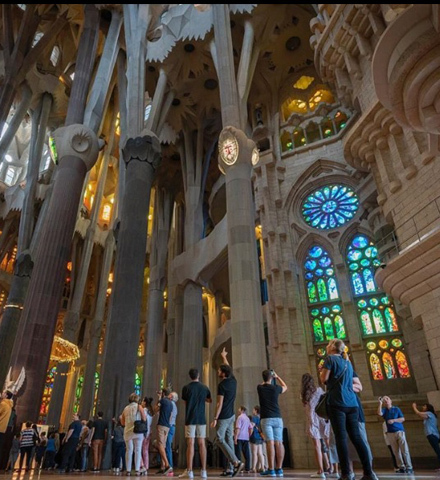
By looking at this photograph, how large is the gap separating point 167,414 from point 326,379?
2.86m

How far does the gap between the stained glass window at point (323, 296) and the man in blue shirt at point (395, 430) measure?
8.05 meters

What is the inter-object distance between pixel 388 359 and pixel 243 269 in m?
6.85

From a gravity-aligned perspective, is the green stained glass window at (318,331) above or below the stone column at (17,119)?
below

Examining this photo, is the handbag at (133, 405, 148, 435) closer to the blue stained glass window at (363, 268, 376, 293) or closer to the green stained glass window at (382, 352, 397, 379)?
the green stained glass window at (382, 352, 397, 379)

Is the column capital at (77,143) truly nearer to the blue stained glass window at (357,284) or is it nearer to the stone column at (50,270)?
the stone column at (50,270)

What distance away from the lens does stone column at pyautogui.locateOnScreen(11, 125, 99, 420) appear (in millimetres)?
9227

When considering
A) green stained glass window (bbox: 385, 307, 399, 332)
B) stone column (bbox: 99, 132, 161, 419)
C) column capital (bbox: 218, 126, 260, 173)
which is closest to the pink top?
stone column (bbox: 99, 132, 161, 419)

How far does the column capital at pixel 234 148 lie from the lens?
11.2 metres

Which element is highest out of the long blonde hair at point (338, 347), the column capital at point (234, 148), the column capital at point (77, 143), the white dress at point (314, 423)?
the column capital at point (77, 143)

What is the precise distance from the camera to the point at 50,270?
34.6 feet

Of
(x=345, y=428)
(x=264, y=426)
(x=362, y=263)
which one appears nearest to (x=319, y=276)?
(x=362, y=263)

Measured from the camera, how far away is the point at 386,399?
6020 mm

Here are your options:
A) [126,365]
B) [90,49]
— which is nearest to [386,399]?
[126,365]

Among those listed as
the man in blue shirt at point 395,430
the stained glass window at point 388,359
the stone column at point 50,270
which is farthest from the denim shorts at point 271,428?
the stained glass window at point 388,359
